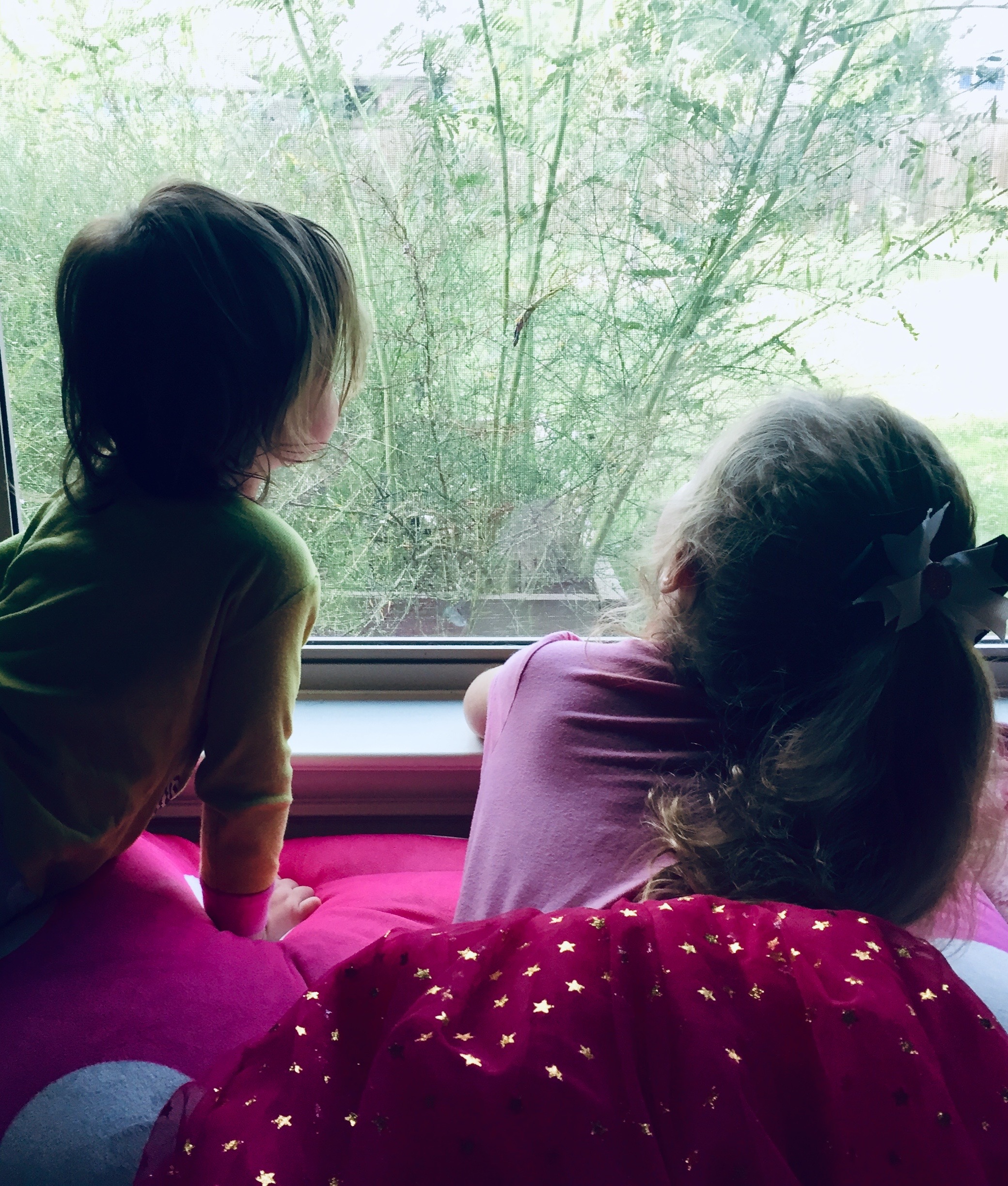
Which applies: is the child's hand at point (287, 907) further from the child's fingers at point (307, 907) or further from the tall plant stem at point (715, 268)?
the tall plant stem at point (715, 268)

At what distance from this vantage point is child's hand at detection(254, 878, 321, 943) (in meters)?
0.98

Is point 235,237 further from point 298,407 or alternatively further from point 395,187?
point 395,187

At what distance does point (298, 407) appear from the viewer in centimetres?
79

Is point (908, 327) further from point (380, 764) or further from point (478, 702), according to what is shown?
point (380, 764)

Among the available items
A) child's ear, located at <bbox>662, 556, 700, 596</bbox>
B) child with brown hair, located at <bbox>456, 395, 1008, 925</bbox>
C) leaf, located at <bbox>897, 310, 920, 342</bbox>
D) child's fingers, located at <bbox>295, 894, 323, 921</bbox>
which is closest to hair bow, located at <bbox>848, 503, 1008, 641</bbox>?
child with brown hair, located at <bbox>456, 395, 1008, 925</bbox>

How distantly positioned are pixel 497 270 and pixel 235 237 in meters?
0.41

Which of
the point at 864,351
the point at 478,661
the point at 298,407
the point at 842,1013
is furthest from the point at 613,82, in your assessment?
the point at 842,1013

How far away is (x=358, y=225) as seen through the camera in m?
1.05

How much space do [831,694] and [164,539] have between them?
0.56m

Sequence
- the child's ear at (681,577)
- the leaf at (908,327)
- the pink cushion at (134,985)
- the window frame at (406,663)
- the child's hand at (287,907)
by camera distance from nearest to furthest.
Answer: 1. the pink cushion at (134,985)
2. the child's ear at (681,577)
3. the child's hand at (287,907)
4. the leaf at (908,327)
5. the window frame at (406,663)

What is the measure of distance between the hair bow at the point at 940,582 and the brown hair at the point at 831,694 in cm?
2

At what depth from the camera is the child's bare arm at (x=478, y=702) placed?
1.11 meters

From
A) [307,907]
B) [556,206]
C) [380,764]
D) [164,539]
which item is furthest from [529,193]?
[307,907]

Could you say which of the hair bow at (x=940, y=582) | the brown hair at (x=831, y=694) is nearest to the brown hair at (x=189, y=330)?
the brown hair at (x=831, y=694)
